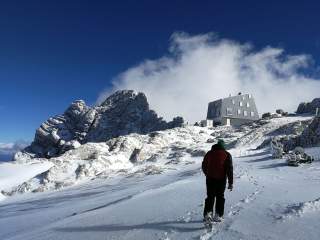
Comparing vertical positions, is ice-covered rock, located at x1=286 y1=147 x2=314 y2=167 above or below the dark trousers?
above

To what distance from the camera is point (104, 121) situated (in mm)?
166375

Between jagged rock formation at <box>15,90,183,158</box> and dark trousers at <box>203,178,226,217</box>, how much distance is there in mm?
128499

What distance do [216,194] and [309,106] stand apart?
8284 cm

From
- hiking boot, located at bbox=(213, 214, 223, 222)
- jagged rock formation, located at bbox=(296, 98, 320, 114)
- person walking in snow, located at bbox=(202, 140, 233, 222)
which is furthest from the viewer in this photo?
jagged rock formation, located at bbox=(296, 98, 320, 114)

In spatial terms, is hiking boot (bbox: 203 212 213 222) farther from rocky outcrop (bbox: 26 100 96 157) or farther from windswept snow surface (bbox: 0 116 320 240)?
rocky outcrop (bbox: 26 100 96 157)

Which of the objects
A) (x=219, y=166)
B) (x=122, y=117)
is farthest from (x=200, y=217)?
(x=122, y=117)

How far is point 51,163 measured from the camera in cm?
4891

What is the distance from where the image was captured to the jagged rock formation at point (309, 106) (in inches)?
3334

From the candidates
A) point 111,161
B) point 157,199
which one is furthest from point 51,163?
point 157,199

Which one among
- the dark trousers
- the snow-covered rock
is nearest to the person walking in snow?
the dark trousers

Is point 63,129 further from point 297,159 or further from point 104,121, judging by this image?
point 297,159

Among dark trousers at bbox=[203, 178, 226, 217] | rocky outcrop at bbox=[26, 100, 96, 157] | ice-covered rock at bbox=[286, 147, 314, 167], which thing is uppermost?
rocky outcrop at bbox=[26, 100, 96, 157]

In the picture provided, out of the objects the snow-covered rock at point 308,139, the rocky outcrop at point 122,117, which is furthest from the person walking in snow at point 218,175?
the rocky outcrop at point 122,117

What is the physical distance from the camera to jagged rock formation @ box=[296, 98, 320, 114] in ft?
278
